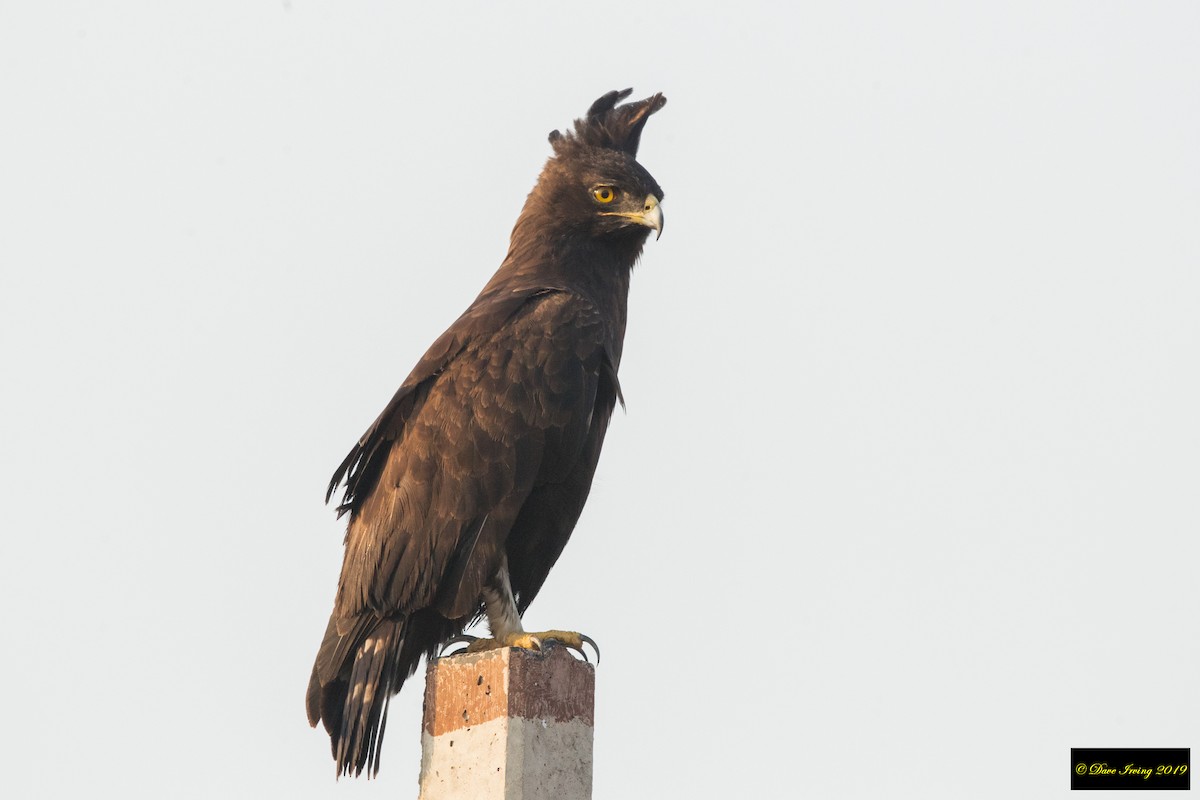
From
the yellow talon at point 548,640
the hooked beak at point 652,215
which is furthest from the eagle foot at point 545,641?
the hooked beak at point 652,215

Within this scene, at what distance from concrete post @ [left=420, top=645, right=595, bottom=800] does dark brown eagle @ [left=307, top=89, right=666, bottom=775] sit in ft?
1.77

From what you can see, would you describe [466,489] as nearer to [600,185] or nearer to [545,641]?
[545,641]

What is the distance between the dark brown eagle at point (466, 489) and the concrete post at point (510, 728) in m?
0.54

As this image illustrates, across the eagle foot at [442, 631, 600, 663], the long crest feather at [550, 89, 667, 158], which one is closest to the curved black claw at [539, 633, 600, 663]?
the eagle foot at [442, 631, 600, 663]

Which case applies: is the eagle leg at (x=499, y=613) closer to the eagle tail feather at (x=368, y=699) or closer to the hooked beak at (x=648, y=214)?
the eagle tail feather at (x=368, y=699)

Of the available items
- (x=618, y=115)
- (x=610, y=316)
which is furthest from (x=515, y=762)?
(x=618, y=115)

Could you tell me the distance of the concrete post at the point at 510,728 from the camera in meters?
5.88

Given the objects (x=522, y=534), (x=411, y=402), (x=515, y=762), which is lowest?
(x=515, y=762)

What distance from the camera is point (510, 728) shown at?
5.92 metres

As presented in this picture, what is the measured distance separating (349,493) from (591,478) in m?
1.17

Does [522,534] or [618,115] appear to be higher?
[618,115]

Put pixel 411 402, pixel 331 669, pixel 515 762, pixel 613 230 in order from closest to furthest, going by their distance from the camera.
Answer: pixel 515 762 → pixel 331 669 → pixel 411 402 → pixel 613 230

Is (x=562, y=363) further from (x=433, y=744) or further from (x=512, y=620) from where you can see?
(x=433, y=744)

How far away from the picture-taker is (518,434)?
23.5 ft
